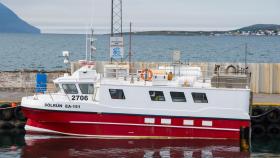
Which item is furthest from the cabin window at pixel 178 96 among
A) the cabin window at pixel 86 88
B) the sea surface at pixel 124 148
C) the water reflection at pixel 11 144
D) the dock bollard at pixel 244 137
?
the water reflection at pixel 11 144

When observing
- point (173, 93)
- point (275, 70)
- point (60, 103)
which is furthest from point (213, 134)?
point (275, 70)

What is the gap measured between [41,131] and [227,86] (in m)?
8.82

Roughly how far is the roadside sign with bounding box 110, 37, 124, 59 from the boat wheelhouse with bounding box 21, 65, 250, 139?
9.94ft

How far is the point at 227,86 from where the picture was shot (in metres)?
27.0

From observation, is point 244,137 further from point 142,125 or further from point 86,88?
point 86,88

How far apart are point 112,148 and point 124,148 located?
526mm

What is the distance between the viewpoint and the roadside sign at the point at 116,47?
97.1 ft

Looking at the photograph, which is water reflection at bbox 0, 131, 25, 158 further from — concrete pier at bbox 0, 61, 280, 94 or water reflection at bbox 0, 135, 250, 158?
concrete pier at bbox 0, 61, 280, 94

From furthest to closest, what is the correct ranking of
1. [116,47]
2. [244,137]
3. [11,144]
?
1. [116,47]
2. [11,144]
3. [244,137]

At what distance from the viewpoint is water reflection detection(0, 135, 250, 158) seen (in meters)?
25.2

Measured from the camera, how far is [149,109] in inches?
1051

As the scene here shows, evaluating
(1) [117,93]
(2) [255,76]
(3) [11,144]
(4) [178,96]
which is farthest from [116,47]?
(2) [255,76]

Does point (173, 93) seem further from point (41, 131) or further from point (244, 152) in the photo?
point (41, 131)

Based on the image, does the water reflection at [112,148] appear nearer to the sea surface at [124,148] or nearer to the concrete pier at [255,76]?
the sea surface at [124,148]
